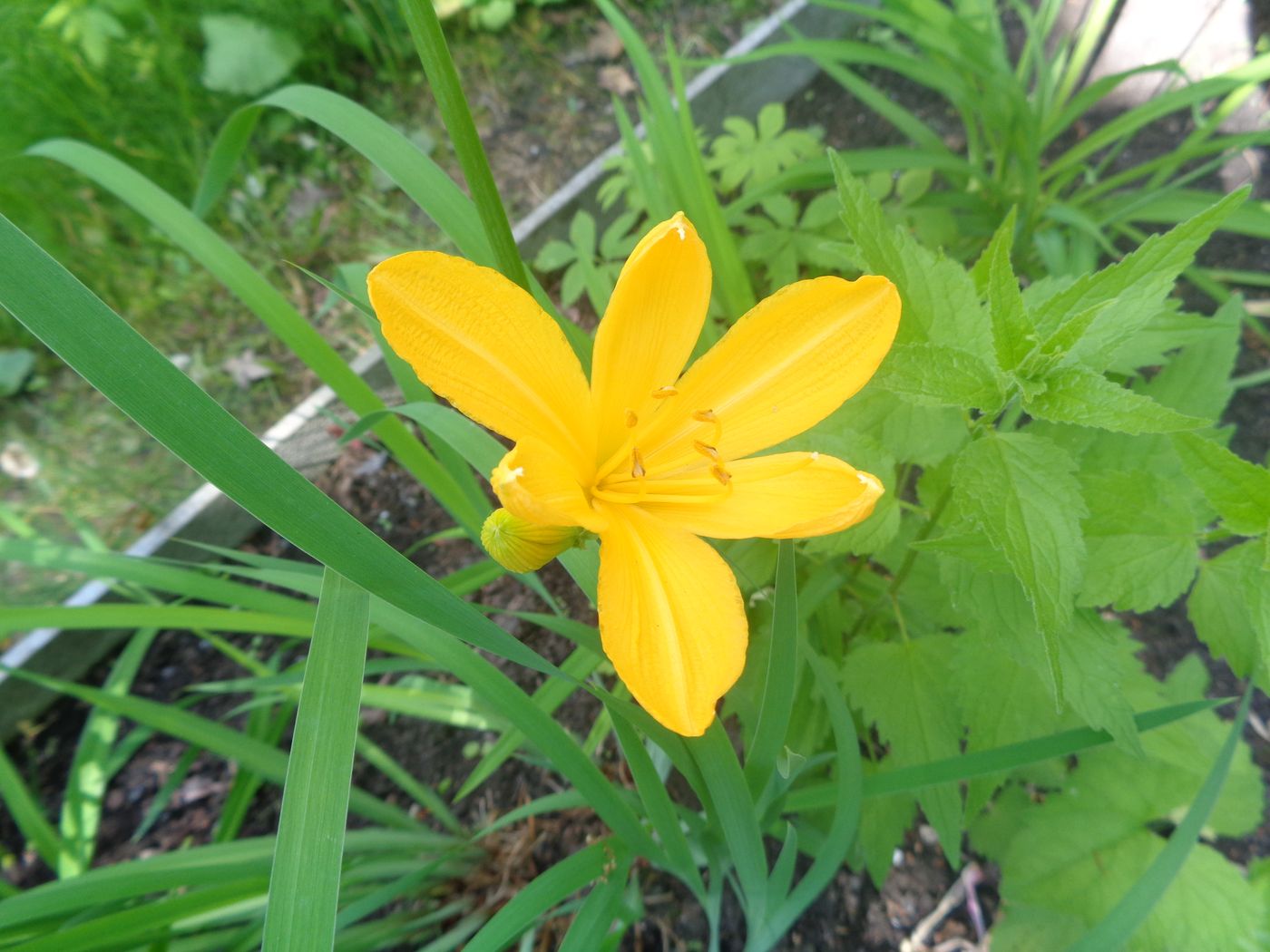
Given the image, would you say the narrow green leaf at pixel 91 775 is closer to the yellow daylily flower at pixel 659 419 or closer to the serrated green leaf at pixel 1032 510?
the yellow daylily flower at pixel 659 419

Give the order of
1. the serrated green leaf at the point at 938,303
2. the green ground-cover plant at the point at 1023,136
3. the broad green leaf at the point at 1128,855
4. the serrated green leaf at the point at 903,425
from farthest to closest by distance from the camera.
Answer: the green ground-cover plant at the point at 1023,136
the broad green leaf at the point at 1128,855
the serrated green leaf at the point at 903,425
the serrated green leaf at the point at 938,303

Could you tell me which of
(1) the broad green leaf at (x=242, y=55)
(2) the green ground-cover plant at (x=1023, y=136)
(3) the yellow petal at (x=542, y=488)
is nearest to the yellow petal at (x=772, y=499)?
(3) the yellow petal at (x=542, y=488)

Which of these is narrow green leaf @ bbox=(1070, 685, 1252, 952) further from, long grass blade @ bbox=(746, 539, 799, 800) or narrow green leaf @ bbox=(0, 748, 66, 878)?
narrow green leaf @ bbox=(0, 748, 66, 878)

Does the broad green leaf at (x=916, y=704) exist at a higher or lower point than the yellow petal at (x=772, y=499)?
lower

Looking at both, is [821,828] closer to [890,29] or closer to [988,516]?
[988,516]

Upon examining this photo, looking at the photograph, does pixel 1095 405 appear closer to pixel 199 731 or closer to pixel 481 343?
pixel 481 343

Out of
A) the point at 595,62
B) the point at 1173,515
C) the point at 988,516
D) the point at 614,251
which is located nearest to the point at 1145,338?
the point at 1173,515
